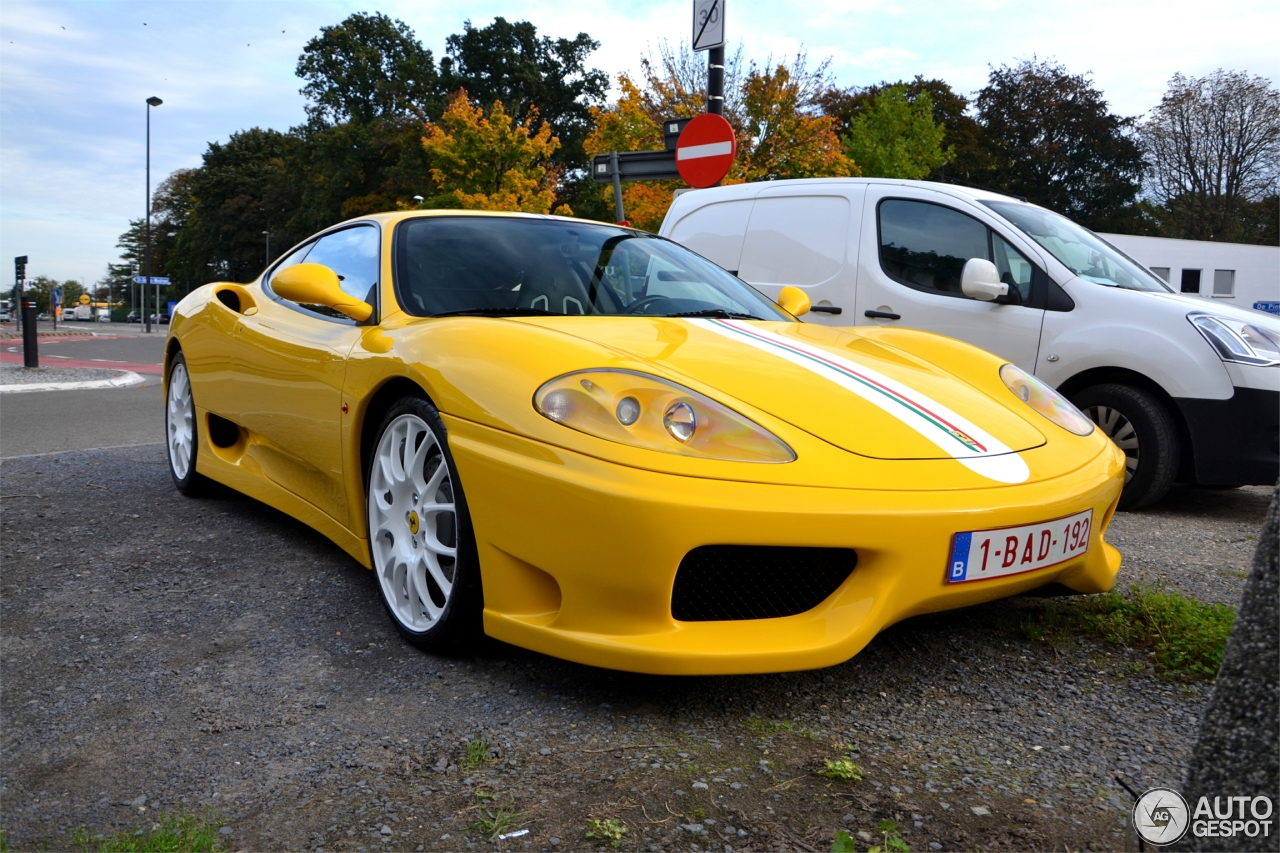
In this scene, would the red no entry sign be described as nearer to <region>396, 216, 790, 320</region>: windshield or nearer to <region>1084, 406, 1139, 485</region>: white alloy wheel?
<region>1084, 406, 1139, 485</region>: white alloy wheel

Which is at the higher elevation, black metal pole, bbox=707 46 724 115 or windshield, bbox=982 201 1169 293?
black metal pole, bbox=707 46 724 115

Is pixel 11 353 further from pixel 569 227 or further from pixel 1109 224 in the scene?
pixel 1109 224

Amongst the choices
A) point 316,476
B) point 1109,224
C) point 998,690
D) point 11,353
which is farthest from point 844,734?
point 1109,224

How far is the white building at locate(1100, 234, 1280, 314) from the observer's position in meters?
23.6

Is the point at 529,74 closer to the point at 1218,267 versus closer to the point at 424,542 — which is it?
the point at 1218,267

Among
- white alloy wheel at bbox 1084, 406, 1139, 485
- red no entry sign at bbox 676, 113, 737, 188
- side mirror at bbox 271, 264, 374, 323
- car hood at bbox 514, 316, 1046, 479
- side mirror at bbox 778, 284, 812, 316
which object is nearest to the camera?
car hood at bbox 514, 316, 1046, 479

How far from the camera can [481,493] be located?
2291 millimetres

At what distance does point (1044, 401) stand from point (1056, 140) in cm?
4183

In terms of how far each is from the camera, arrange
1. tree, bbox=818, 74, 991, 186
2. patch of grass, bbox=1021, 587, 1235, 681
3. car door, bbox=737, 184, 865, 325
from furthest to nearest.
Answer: tree, bbox=818, 74, 991, 186 → car door, bbox=737, 184, 865, 325 → patch of grass, bbox=1021, 587, 1235, 681

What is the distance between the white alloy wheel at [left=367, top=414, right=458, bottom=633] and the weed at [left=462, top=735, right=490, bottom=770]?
0.47 meters

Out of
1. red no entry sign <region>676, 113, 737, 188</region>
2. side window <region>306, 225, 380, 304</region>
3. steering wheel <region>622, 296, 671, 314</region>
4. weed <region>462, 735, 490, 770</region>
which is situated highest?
red no entry sign <region>676, 113, 737, 188</region>

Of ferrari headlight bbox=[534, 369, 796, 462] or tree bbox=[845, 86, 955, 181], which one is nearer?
ferrari headlight bbox=[534, 369, 796, 462]

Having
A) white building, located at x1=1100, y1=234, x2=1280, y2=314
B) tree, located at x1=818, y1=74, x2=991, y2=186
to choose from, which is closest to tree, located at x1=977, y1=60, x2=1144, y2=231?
tree, located at x1=818, y1=74, x2=991, y2=186

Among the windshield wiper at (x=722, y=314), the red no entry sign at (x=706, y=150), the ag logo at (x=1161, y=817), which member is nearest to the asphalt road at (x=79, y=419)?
the windshield wiper at (x=722, y=314)
